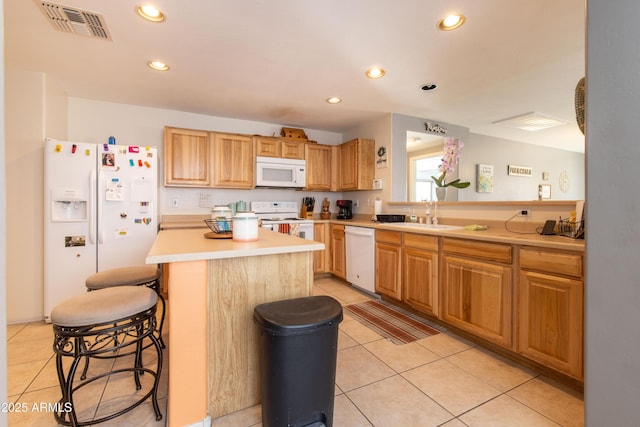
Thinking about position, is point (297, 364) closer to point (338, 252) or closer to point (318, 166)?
point (338, 252)

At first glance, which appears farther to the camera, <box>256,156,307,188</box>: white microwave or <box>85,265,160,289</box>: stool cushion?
<box>256,156,307,188</box>: white microwave

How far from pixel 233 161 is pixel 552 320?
3617mm

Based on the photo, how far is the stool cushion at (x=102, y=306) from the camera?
1.18m

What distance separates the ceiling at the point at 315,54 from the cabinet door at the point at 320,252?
166cm

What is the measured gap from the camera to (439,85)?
2.90 metres

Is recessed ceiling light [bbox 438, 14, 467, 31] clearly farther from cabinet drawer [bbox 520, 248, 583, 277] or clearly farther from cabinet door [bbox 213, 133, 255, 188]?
cabinet door [bbox 213, 133, 255, 188]

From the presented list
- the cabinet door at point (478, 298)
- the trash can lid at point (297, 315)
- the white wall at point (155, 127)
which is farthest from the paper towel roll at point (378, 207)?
the trash can lid at point (297, 315)

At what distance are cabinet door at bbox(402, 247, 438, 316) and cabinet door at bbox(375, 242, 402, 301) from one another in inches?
3.1

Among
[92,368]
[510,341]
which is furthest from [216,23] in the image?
[510,341]

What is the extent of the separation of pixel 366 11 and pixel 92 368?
10.0 feet

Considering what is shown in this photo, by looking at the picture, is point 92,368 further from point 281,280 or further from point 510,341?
point 510,341

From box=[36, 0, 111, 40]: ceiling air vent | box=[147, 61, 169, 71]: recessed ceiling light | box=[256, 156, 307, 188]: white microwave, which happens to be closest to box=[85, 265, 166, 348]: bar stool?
box=[36, 0, 111, 40]: ceiling air vent

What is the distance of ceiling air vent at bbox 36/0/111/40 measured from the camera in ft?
5.87

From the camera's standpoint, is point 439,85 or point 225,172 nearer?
point 439,85
